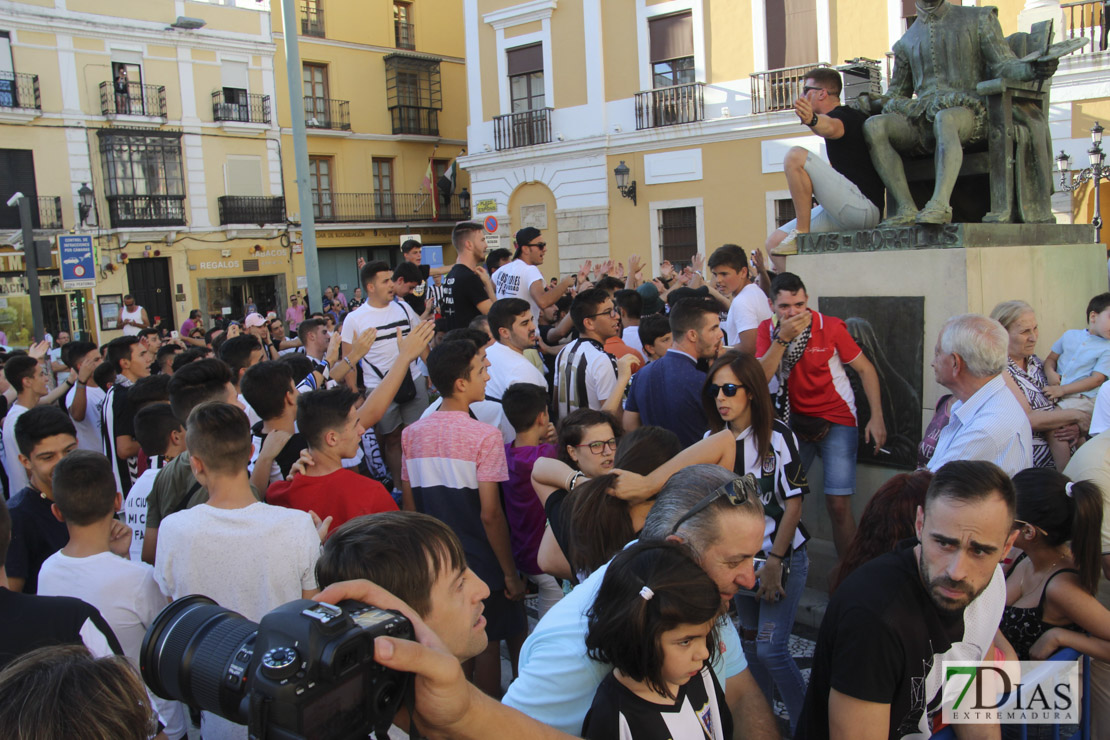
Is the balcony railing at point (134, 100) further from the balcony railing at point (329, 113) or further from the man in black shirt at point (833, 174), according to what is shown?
the man in black shirt at point (833, 174)

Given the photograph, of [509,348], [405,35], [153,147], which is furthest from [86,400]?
[405,35]

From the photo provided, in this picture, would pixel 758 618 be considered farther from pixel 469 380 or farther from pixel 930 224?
pixel 930 224

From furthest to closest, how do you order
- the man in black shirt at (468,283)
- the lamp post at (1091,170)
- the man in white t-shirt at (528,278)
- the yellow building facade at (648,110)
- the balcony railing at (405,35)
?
the balcony railing at (405,35) → the yellow building facade at (648,110) → the lamp post at (1091,170) → the man in white t-shirt at (528,278) → the man in black shirt at (468,283)

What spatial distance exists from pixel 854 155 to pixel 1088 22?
13.6 m

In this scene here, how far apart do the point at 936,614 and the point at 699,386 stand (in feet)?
6.66

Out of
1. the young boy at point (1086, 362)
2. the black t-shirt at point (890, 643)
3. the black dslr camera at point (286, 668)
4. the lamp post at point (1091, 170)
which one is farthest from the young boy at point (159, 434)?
the lamp post at point (1091, 170)

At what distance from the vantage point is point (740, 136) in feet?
61.2

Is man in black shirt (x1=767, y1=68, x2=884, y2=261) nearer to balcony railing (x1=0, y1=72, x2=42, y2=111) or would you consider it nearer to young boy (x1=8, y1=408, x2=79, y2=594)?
young boy (x1=8, y1=408, x2=79, y2=594)

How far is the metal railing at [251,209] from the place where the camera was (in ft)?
90.2

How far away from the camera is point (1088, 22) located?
15.0m

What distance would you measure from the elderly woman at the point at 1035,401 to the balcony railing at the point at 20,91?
27.3m

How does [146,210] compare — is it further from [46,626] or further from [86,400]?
[46,626]

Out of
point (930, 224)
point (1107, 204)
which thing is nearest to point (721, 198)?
point (1107, 204)

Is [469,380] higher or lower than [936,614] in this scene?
higher
